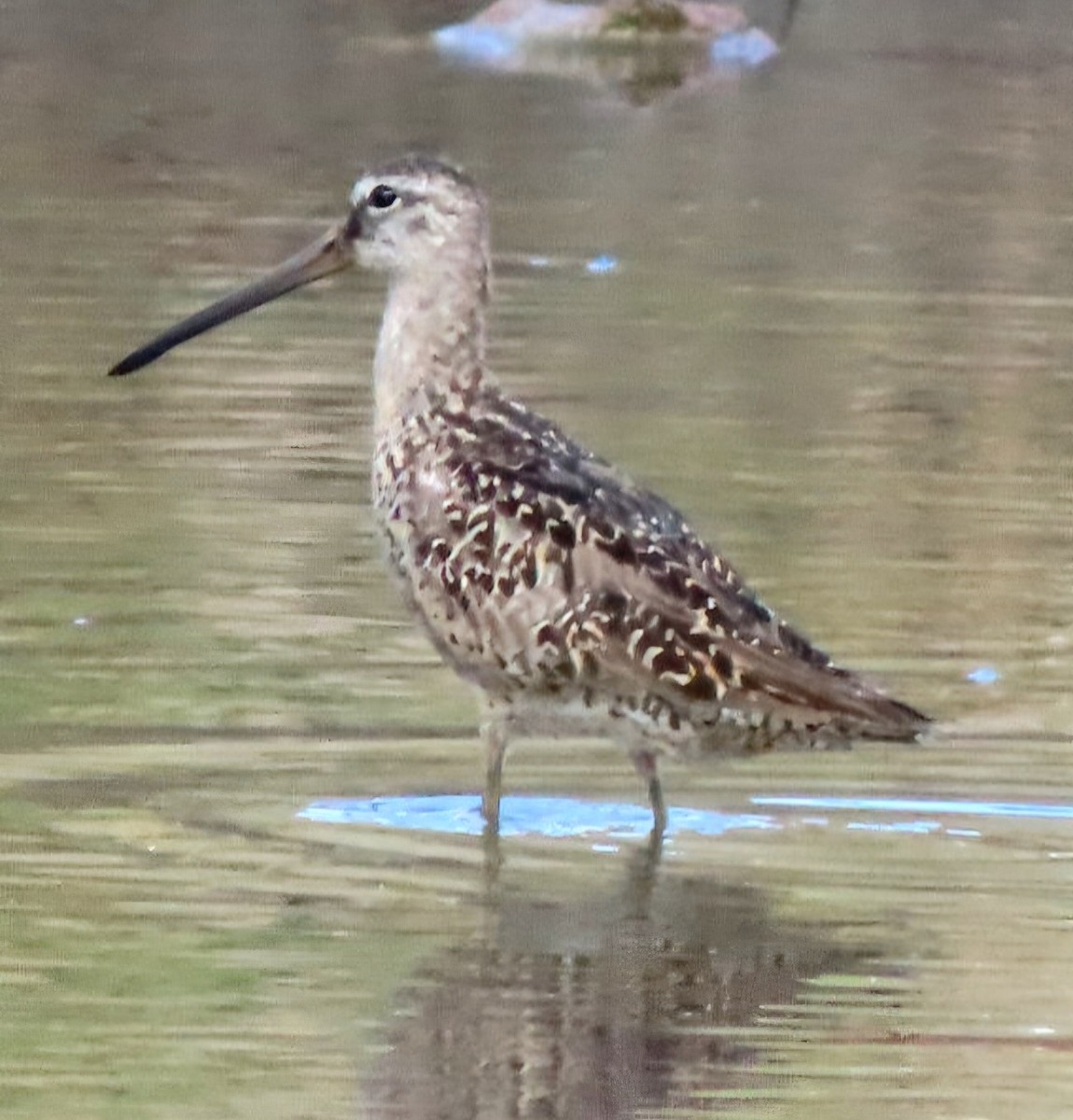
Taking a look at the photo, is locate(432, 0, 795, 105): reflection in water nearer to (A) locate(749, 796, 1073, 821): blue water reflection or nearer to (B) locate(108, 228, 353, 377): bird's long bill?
(B) locate(108, 228, 353, 377): bird's long bill

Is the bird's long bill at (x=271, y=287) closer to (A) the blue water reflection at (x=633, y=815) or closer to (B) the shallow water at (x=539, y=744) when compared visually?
(B) the shallow water at (x=539, y=744)

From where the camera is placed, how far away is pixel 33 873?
750 cm

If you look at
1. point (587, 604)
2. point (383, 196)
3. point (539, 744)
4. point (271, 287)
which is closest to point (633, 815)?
point (587, 604)

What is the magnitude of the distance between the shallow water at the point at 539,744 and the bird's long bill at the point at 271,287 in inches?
25.2

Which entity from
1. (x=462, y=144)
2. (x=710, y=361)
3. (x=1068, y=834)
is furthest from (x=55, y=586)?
(x=462, y=144)

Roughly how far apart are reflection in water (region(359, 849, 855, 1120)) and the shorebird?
0.35m

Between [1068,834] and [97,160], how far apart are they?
11420mm

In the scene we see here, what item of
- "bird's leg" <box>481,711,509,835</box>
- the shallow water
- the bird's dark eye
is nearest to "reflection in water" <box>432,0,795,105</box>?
the shallow water

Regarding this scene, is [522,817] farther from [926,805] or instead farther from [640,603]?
[926,805]

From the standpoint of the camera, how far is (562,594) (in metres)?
7.85

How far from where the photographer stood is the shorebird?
769 centimetres

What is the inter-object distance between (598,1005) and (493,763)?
1.29 meters

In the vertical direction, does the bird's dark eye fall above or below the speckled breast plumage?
above

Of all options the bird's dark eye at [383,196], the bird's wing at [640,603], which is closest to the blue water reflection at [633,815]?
the bird's wing at [640,603]
